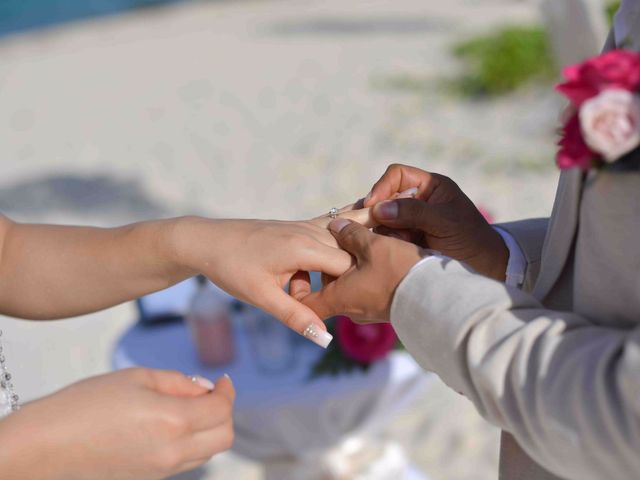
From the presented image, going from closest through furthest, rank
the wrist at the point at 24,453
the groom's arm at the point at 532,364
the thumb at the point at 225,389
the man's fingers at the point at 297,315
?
the groom's arm at the point at 532,364
the wrist at the point at 24,453
the thumb at the point at 225,389
the man's fingers at the point at 297,315

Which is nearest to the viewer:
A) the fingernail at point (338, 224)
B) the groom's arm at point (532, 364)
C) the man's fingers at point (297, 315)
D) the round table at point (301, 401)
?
the groom's arm at point (532, 364)

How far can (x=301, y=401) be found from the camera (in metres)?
2.67

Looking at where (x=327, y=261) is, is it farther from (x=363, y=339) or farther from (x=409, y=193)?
(x=363, y=339)

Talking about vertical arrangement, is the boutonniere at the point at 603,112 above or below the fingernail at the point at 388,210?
above

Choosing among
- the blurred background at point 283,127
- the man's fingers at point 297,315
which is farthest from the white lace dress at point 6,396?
the blurred background at point 283,127

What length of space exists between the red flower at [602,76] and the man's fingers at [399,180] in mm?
611

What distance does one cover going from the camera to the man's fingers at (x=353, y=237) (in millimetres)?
1492

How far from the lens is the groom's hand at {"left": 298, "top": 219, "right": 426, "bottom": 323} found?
1.37 m

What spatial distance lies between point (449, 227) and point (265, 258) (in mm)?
376

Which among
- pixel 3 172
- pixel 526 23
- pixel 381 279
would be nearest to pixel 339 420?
pixel 381 279

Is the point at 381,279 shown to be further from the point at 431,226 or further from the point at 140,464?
the point at 140,464

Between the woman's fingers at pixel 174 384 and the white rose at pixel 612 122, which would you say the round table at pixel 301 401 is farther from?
the white rose at pixel 612 122

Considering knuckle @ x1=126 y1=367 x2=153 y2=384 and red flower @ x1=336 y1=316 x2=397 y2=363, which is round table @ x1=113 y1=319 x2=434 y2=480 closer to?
red flower @ x1=336 y1=316 x2=397 y2=363

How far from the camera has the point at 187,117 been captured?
8.26 metres
